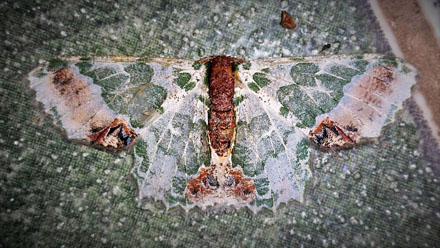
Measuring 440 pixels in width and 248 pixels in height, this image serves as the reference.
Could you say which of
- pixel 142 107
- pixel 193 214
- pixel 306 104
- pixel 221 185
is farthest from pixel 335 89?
pixel 193 214

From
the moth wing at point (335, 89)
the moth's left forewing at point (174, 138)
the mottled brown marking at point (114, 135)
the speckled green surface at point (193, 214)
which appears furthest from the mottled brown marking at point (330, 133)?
the mottled brown marking at point (114, 135)

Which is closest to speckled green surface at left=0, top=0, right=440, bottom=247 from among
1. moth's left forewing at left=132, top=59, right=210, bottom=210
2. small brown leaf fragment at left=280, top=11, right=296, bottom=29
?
small brown leaf fragment at left=280, top=11, right=296, bottom=29

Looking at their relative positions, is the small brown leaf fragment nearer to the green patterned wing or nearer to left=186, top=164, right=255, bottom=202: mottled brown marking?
the green patterned wing

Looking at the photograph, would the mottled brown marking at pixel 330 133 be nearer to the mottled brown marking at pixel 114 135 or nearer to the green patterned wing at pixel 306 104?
the green patterned wing at pixel 306 104

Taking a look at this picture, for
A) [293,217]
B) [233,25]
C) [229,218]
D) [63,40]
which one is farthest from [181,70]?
[293,217]

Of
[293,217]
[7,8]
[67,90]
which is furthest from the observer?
[293,217]

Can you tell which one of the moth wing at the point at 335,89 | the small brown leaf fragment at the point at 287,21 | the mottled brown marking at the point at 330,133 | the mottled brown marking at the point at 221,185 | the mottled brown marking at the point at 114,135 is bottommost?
the mottled brown marking at the point at 221,185

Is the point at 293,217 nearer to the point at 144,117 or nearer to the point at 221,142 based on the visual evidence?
A: the point at 221,142
